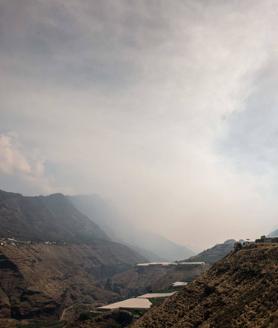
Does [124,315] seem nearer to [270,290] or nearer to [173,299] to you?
[173,299]

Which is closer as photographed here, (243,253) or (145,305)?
(243,253)

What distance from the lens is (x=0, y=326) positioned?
18850 centimetres

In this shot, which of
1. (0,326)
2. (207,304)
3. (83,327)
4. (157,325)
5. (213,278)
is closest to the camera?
(207,304)

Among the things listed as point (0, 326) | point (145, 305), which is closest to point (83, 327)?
point (145, 305)

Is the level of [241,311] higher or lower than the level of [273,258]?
lower

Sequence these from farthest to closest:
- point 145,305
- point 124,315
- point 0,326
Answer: point 0,326
point 145,305
point 124,315

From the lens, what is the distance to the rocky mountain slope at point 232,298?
58731mm

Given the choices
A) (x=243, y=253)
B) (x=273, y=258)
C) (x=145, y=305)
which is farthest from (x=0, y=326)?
(x=273, y=258)

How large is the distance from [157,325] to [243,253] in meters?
25.5

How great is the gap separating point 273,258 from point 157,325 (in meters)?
26.9

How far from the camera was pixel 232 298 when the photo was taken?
6912cm

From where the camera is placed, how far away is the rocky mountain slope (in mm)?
58731

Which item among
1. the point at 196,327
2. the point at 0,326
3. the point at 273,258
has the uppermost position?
the point at 273,258

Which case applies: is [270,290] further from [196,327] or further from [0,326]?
[0,326]
